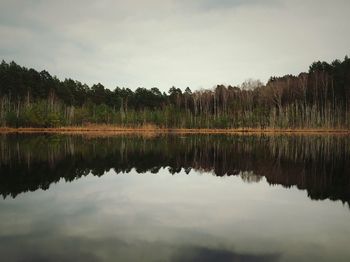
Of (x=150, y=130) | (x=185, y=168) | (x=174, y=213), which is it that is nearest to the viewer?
(x=174, y=213)

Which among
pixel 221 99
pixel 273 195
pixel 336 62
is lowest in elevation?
pixel 273 195

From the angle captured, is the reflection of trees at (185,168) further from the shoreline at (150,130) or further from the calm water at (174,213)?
the shoreline at (150,130)

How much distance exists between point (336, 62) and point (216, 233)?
79024mm

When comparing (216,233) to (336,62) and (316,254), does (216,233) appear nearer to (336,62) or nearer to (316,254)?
(316,254)

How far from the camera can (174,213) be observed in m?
8.89

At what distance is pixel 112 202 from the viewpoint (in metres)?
10.2

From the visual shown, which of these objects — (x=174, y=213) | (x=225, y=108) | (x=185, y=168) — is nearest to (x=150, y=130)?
(x=225, y=108)

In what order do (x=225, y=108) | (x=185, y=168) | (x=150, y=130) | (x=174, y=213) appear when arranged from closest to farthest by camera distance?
(x=174, y=213), (x=185, y=168), (x=150, y=130), (x=225, y=108)

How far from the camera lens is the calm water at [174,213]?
615cm

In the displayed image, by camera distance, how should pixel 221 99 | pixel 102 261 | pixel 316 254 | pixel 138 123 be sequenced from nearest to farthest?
pixel 102 261, pixel 316 254, pixel 138 123, pixel 221 99

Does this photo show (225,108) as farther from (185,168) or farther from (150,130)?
(185,168)

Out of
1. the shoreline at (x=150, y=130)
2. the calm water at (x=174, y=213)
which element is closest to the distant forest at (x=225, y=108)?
the shoreline at (x=150, y=130)

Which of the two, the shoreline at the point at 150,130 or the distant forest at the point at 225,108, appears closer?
the shoreline at the point at 150,130

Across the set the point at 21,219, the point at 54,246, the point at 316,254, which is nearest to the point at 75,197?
the point at 21,219
